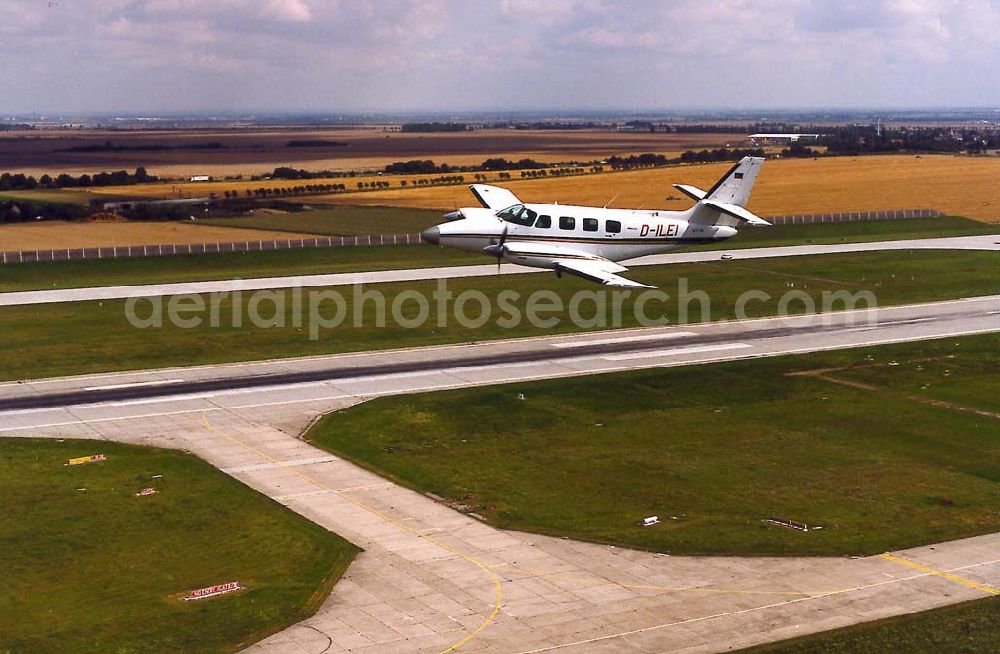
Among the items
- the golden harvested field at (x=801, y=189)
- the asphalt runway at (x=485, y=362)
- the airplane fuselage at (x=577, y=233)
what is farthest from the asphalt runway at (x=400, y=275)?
the airplane fuselage at (x=577, y=233)

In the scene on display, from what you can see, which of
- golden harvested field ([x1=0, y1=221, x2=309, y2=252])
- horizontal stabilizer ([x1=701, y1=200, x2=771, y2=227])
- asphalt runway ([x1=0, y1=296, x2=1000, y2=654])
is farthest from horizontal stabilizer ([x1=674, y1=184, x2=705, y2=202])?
golden harvested field ([x1=0, y1=221, x2=309, y2=252])

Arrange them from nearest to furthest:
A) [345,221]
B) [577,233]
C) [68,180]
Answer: [577,233]
[345,221]
[68,180]

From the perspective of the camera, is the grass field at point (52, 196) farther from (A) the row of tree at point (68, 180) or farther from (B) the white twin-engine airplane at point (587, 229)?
(B) the white twin-engine airplane at point (587, 229)

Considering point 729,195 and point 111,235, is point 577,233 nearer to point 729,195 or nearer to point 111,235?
point 729,195

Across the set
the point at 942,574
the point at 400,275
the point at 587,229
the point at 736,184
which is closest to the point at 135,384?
the point at 587,229

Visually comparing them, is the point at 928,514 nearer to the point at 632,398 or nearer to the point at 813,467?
the point at 813,467

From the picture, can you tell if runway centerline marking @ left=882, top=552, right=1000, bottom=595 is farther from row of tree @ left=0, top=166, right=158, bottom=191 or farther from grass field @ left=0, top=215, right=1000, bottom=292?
row of tree @ left=0, top=166, right=158, bottom=191

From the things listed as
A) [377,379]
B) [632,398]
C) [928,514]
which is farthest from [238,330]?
[928,514]
